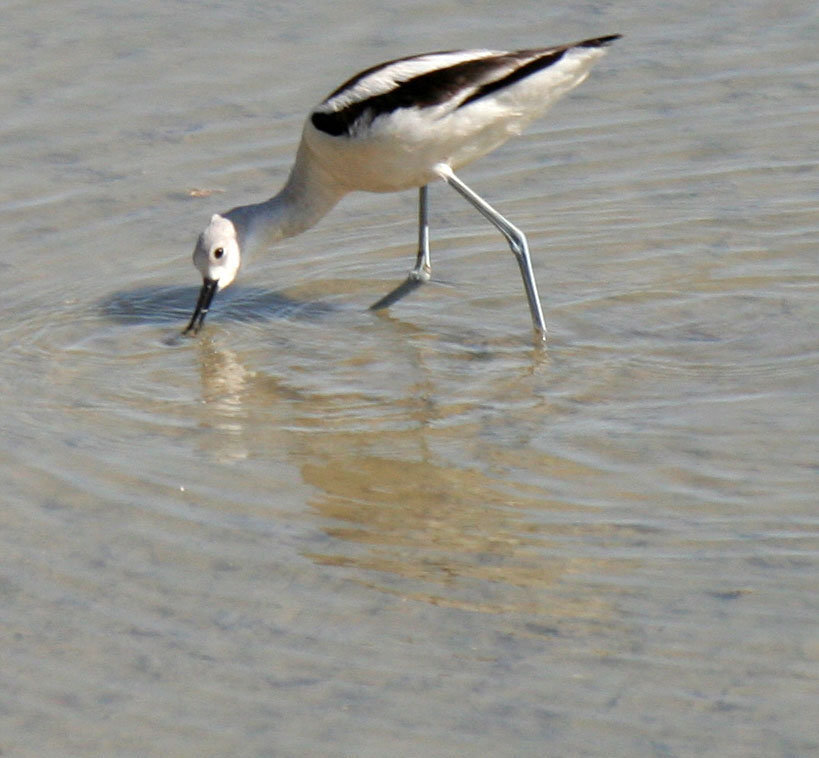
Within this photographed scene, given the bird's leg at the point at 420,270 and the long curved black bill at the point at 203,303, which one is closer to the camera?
the long curved black bill at the point at 203,303

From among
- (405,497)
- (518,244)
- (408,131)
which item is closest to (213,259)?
(408,131)

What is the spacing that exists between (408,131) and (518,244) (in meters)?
0.75

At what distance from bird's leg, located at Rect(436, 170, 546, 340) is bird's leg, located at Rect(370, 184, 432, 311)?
246 millimetres

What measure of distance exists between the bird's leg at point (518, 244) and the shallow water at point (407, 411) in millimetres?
147

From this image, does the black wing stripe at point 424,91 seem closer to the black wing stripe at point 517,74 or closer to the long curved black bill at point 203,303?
the black wing stripe at point 517,74

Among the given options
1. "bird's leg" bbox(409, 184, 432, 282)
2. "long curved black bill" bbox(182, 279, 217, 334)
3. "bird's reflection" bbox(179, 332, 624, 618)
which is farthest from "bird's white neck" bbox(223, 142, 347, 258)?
"bird's reflection" bbox(179, 332, 624, 618)

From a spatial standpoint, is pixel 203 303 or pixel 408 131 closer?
pixel 408 131

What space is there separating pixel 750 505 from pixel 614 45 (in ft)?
16.5

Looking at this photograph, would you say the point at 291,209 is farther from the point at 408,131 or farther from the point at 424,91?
the point at 424,91

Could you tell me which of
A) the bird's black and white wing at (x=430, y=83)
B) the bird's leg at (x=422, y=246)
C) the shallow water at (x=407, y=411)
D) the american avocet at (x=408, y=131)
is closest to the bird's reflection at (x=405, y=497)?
the shallow water at (x=407, y=411)

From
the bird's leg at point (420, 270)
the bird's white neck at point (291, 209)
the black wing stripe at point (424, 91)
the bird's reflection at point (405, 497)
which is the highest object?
the black wing stripe at point (424, 91)

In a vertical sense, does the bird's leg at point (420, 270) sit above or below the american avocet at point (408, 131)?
below

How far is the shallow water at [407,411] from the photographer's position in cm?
429

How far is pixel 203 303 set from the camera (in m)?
7.09
